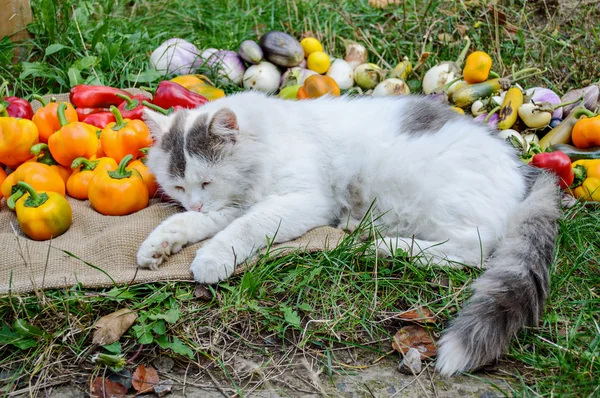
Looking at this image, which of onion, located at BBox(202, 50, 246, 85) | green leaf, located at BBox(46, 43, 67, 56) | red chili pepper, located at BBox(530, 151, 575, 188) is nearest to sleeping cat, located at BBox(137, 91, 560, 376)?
red chili pepper, located at BBox(530, 151, 575, 188)

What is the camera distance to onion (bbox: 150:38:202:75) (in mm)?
4879

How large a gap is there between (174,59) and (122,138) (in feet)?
4.74

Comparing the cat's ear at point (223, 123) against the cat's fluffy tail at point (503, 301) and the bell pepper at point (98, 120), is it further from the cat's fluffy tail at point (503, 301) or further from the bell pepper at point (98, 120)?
the cat's fluffy tail at point (503, 301)

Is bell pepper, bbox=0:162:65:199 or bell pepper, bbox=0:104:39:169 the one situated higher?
bell pepper, bbox=0:104:39:169

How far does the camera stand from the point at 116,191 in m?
3.38

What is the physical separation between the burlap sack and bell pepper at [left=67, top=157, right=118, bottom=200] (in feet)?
0.52

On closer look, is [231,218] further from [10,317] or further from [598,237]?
[598,237]

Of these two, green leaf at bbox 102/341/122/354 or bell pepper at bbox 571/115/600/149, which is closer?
green leaf at bbox 102/341/122/354

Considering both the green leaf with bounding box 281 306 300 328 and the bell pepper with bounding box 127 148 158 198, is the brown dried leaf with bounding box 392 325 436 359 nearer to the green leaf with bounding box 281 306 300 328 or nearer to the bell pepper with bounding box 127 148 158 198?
the green leaf with bounding box 281 306 300 328

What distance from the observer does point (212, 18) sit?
5.62 m

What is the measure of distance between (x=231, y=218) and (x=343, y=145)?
833 mm

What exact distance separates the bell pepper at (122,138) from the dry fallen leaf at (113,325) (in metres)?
1.36

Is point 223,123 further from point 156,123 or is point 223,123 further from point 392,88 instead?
point 392,88

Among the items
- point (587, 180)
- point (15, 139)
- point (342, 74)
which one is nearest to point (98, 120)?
point (15, 139)
